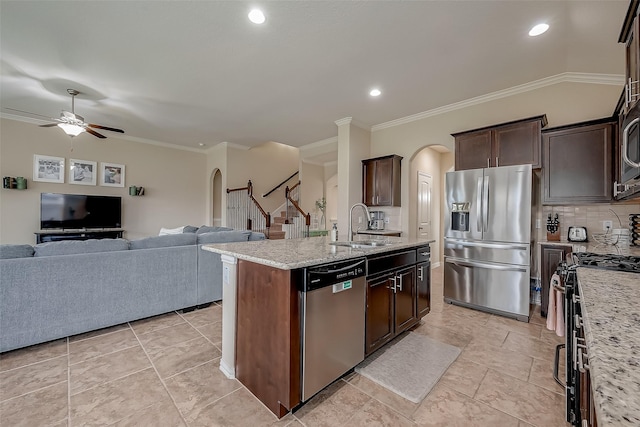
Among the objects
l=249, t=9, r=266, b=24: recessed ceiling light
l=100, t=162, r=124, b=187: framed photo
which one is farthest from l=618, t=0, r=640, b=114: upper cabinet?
l=100, t=162, r=124, b=187: framed photo

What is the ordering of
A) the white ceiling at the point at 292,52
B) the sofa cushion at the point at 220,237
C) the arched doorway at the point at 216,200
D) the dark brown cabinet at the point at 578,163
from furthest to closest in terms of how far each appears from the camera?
the arched doorway at the point at 216,200, the sofa cushion at the point at 220,237, the dark brown cabinet at the point at 578,163, the white ceiling at the point at 292,52

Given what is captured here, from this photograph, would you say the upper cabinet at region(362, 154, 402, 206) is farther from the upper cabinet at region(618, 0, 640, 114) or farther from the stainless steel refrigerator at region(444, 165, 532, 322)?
the upper cabinet at region(618, 0, 640, 114)

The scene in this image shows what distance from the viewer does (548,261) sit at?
3.15 metres

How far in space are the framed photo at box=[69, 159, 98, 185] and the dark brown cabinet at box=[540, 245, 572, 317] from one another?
8.52 meters

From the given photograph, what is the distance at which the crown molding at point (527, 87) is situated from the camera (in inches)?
127

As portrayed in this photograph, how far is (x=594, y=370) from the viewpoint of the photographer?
60cm

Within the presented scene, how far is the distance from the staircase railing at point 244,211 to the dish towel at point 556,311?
589 cm

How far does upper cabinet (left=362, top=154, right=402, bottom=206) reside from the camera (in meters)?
5.08

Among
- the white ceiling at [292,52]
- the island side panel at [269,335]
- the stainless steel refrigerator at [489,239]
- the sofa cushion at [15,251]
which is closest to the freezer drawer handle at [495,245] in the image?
the stainless steel refrigerator at [489,239]

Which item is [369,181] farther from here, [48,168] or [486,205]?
[48,168]

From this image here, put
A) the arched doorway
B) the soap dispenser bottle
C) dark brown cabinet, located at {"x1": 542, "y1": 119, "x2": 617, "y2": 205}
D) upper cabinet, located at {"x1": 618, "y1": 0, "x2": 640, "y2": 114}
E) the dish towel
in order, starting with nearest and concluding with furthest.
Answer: upper cabinet, located at {"x1": 618, "y1": 0, "x2": 640, "y2": 114}
the dish towel
the soap dispenser bottle
dark brown cabinet, located at {"x1": 542, "y1": 119, "x2": 617, "y2": 205}
the arched doorway

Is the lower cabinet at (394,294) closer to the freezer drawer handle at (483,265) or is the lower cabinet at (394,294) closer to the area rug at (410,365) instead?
the area rug at (410,365)

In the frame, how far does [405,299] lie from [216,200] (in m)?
7.06

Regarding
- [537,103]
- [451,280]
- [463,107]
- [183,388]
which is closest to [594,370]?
[183,388]
